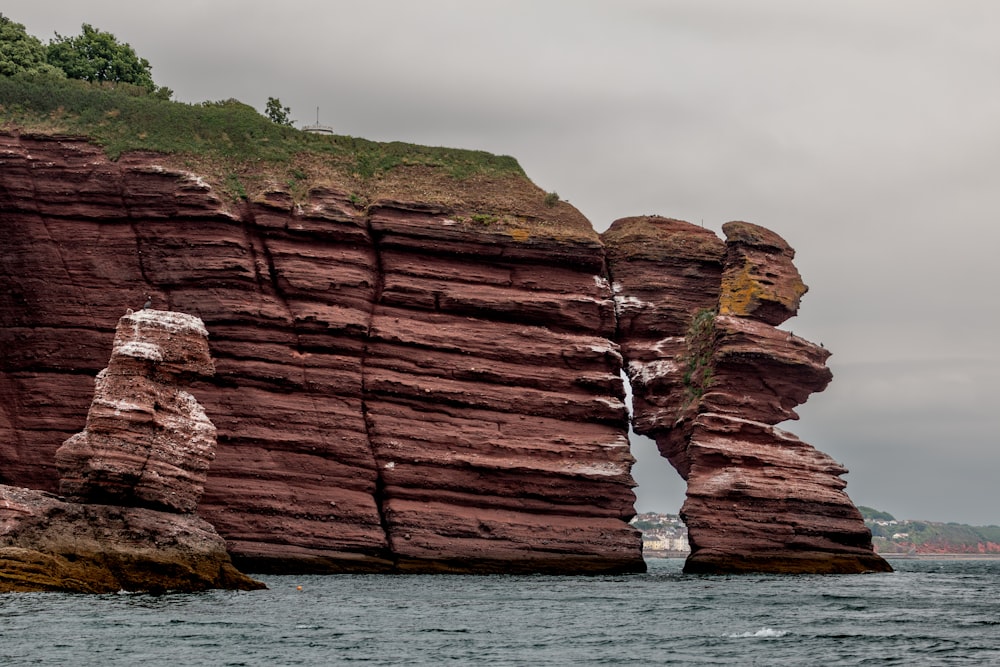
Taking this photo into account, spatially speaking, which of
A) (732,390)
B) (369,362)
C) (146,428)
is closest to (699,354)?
(732,390)

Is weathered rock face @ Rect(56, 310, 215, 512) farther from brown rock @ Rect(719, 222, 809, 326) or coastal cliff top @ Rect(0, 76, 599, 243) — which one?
brown rock @ Rect(719, 222, 809, 326)

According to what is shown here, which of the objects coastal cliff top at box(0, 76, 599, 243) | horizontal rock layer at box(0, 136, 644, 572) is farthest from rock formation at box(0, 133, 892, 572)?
coastal cliff top at box(0, 76, 599, 243)

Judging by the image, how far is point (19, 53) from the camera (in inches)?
3248

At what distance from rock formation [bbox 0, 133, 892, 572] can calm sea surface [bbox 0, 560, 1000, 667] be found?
24.5 ft

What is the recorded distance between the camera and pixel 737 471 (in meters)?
69.0

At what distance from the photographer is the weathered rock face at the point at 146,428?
4916 centimetres

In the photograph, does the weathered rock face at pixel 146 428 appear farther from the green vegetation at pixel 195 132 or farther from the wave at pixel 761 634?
the wave at pixel 761 634

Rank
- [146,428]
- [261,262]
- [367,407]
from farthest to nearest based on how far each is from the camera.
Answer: [261,262] → [367,407] → [146,428]

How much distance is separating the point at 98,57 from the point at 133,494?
1890 inches

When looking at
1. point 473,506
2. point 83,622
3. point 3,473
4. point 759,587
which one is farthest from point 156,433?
point 759,587

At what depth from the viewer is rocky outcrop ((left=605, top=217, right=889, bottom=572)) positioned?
68312 mm

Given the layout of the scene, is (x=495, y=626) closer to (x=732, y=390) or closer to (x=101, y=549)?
(x=101, y=549)

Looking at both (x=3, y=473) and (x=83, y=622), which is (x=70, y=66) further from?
(x=83, y=622)

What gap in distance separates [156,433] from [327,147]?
29438mm
